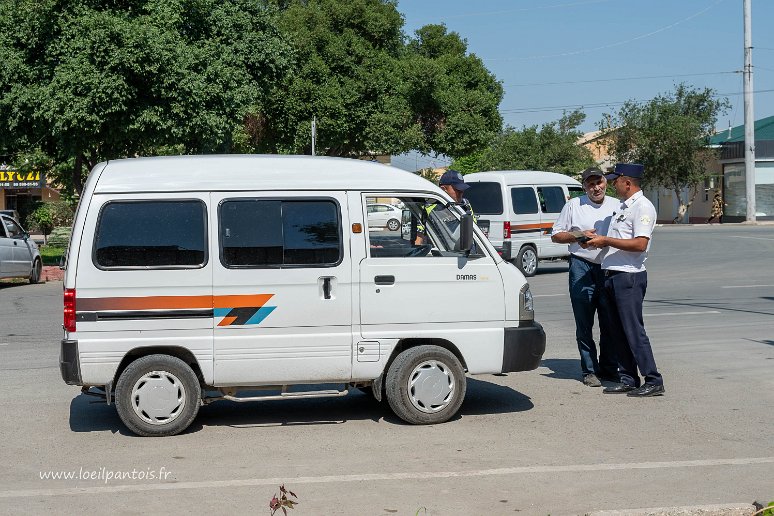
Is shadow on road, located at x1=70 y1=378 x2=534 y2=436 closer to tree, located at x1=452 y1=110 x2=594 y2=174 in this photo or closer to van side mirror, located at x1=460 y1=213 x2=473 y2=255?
van side mirror, located at x1=460 y1=213 x2=473 y2=255

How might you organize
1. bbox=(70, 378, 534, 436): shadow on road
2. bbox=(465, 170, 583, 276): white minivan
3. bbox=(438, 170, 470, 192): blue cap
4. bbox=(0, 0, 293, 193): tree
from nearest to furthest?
bbox=(70, 378, 534, 436): shadow on road → bbox=(438, 170, 470, 192): blue cap → bbox=(465, 170, 583, 276): white minivan → bbox=(0, 0, 293, 193): tree

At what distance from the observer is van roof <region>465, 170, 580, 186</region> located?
2255 cm

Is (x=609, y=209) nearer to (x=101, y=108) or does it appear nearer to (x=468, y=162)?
(x=101, y=108)

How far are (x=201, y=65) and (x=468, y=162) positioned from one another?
192ft

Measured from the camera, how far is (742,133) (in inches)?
2746

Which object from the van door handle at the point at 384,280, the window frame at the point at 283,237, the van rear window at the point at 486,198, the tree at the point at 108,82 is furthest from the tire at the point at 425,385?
the tree at the point at 108,82

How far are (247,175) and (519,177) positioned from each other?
15.2 metres

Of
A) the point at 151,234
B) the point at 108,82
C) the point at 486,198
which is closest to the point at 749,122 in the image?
the point at 486,198

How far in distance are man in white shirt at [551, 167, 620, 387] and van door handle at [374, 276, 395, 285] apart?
2.40m

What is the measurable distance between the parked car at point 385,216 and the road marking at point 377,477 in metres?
2.18

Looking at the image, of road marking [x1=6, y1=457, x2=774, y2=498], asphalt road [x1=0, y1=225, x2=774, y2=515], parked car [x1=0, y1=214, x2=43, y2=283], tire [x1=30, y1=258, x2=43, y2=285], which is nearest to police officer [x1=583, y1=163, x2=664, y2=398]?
asphalt road [x1=0, y1=225, x2=774, y2=515]

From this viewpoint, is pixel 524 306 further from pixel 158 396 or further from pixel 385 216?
pixel 158 396

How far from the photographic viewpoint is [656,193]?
71062 millimetres

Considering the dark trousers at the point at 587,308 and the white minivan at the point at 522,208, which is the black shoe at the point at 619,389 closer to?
the dark trousers at the point at 587,308
